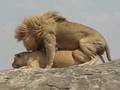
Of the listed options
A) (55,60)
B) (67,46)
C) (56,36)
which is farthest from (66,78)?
(56,36)

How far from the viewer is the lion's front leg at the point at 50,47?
9.80m

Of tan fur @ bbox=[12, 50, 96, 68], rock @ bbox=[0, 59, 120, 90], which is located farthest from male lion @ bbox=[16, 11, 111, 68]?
rock @ bbox=[0, 59, 120, 90]

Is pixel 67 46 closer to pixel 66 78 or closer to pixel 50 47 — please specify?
pixel 50 47

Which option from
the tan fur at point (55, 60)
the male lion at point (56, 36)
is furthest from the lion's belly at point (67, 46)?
the tan fur at point (55, 60)

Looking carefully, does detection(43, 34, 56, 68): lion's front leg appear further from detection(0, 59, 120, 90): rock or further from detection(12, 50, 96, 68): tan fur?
detection(0, 59, 120, 90): rock

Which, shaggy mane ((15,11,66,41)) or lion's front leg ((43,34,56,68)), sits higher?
shaggy mane ((15,11,66,41))

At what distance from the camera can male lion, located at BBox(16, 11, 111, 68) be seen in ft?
32.2

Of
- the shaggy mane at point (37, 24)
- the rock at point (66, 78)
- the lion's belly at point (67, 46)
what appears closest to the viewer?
the rock at point (66, 78)

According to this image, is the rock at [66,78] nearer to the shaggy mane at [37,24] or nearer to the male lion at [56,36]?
the male lion at [56,36]

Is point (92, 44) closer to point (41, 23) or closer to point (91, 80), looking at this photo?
point (41, 23)

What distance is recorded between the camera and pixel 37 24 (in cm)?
1011

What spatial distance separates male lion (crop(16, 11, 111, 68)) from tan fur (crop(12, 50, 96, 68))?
0.44ft

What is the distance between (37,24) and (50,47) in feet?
2.19

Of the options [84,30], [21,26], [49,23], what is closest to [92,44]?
[84,30]
